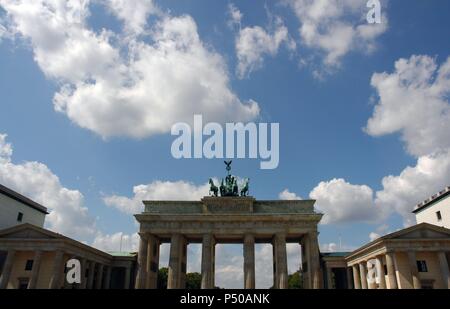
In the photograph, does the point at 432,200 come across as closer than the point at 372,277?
No

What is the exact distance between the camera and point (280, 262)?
54.3 meters

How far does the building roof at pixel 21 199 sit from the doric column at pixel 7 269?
12.5 meters

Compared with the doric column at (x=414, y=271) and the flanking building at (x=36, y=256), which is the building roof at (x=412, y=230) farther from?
the flanking building at (x=36, y=256)

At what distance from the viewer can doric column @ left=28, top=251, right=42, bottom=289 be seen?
44.8 meters

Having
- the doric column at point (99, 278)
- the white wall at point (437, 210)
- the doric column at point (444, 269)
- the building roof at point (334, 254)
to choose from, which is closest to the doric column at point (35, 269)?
the doric column at point (99, 278)

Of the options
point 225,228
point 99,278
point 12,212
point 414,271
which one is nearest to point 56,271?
point 99,278

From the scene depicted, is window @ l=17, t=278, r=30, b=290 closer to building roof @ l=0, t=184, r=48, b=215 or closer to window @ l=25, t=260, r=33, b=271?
window @ l=25, t=260, r=33, b=271

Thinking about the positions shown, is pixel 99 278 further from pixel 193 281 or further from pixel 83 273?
pixel 193 281

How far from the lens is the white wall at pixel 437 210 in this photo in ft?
185

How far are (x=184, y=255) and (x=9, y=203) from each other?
2931 centimetres

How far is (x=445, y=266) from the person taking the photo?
45406 mm

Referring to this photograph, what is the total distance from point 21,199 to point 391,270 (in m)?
57.3

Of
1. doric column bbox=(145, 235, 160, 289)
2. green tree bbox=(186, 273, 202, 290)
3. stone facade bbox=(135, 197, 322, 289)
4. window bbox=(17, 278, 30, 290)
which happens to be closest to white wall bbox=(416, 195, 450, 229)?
stone facade bbox=(135, 197, 322, 289)
